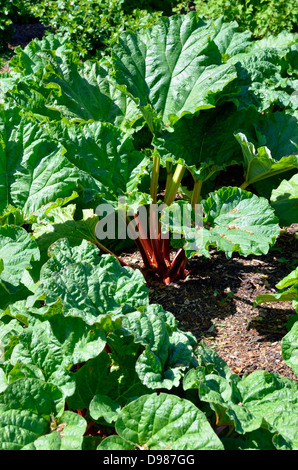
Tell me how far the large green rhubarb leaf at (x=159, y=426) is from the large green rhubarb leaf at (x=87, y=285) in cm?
34

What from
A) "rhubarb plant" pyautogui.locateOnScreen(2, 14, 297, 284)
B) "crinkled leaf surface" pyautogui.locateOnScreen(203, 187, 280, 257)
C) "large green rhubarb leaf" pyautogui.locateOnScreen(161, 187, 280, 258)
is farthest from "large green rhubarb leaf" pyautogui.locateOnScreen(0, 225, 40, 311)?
"crinkled leaf surface" pyautogui.locateOnScreen(203, 187, 280, 257)

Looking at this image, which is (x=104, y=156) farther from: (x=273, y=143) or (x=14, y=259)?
(x=273, y=143)

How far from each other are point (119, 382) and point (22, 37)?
23.7 feet

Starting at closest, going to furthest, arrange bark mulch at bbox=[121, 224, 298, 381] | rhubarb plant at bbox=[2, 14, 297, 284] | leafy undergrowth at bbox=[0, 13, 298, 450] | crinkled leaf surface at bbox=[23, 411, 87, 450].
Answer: crinkled leaf surface at bbox=[23, 411, 87, 450] → leafy undergrowth at bbox=[0, 13, 298, 450] → bark mulch at bbox=[121, 224, 298, 381] → rhubarb plant at bbox=[2, 14, 297, 284]

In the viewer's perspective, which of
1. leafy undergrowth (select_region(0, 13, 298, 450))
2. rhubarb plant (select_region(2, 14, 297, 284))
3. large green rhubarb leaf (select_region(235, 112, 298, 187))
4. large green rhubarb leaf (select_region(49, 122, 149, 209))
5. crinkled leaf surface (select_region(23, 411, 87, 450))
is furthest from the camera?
large green rhubarb leaf (select_region(235, 112, 298, 187))

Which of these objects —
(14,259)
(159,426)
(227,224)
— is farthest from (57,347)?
(227,224)

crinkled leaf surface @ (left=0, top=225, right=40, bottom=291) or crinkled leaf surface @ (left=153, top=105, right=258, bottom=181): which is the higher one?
crinkled leaf surface @ (left=153, top=105, right=258, bottom=181)

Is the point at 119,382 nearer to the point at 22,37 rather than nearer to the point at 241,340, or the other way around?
the point at 241,340

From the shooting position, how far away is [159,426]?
154 cm

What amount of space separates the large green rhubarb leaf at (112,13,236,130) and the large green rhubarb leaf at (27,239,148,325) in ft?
4.25

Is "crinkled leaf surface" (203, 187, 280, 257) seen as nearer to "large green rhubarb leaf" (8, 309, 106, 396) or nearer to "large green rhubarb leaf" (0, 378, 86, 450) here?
"large green rhubarb leaf" (8, 309, 106, 396)

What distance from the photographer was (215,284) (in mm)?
2881

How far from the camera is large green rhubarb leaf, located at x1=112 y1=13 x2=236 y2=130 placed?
3074mm

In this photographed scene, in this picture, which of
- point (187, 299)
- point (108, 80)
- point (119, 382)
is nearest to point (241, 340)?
point (187, 299)
